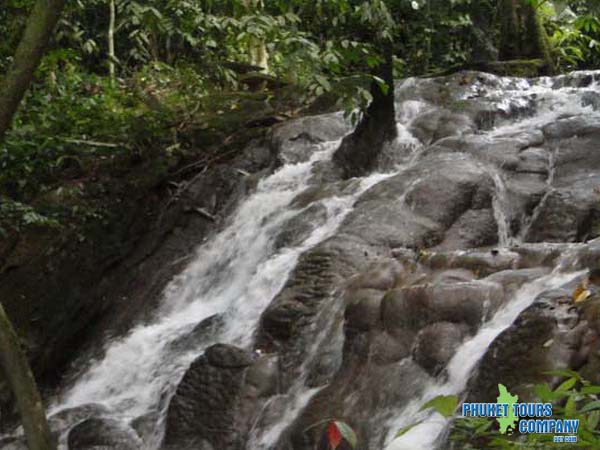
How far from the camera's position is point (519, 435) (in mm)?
3656

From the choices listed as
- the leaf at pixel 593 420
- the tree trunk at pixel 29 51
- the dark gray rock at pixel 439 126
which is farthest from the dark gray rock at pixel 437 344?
the dark gray rock at pixel 439 126

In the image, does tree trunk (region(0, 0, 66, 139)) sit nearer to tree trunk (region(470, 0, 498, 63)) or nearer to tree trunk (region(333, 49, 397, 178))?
tree trunk (region(333, 49, 397, 178))

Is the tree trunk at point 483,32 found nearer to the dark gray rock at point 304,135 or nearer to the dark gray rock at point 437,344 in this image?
the dark gray rock at point 304,135

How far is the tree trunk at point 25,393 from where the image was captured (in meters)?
4.52

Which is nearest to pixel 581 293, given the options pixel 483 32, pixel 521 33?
pixel 521 33

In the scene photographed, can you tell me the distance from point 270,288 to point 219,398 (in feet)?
4.40

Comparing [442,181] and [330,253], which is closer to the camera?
[330,253]

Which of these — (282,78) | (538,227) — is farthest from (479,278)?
(282,78)

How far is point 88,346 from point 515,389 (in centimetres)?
538

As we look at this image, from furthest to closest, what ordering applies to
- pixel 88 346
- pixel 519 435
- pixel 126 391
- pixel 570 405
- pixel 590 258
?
pixel 88 346
pixel 126 391
pixel 590 258
pixel 519 435
pixel 570 405

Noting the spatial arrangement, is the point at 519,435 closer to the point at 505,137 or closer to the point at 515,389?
the point at 515,389

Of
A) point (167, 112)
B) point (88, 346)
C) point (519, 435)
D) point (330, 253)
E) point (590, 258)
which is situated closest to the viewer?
point (519, 435)

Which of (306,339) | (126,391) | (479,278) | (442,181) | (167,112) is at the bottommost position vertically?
(126,391)

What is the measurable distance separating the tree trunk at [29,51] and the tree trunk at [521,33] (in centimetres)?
1025
